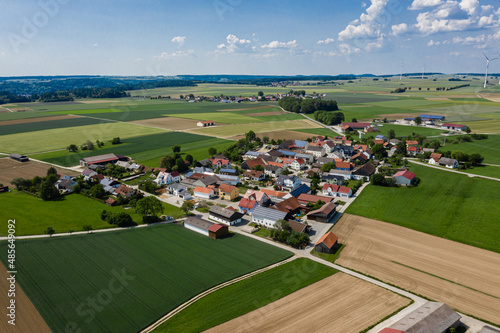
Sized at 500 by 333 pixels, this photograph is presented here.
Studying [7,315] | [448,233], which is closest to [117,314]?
[7,315]

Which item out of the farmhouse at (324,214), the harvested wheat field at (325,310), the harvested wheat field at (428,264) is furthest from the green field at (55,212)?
the harvested wheat field at (428,264)

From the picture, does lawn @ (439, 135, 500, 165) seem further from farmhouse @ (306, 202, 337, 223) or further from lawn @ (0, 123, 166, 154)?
lawn @ (0, 123, 166, 154)

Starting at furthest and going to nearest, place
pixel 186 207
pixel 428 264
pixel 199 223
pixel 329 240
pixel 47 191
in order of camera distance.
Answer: pixel 47 191 < pixel 186 207 < pixel 199 223 < pixel 329 240 < pixel 428 264

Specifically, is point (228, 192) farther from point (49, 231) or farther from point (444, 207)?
point (444, 207)

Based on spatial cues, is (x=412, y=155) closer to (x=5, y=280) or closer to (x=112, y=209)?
(x=112, y=209)

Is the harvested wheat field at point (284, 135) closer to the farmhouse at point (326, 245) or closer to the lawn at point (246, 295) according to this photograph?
the farmhouse at point (326, 245)

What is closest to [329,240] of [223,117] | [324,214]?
[324,214]

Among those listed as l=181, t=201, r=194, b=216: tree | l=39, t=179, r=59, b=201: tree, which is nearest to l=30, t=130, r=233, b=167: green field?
l=39, t=179, r=59, b=201: tree
